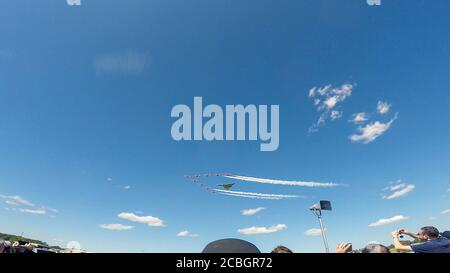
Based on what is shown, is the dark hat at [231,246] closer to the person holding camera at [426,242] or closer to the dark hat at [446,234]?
the person holding camera at [426,242]

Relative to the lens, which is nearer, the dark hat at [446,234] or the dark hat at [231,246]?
the dark hat at [231,246]

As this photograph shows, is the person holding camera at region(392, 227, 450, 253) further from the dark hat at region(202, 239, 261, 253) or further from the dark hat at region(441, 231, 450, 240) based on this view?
the dark hat at region(202, 239, 261, 253)

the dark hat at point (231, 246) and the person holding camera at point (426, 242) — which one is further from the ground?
the dark hat at point (231, 246)

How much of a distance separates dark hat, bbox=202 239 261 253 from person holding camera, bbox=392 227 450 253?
534 cm

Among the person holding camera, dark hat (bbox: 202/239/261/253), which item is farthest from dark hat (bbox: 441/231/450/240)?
dark hat (bbox: 202/239/261/253)

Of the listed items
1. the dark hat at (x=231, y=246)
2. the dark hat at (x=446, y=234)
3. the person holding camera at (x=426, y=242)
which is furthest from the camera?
the dark hat at (x=446, y=234)

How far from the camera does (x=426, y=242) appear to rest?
Result: 7.78 m

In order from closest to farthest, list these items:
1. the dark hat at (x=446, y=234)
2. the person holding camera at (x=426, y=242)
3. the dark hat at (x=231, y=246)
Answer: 1. the dark hat at (x=231, y=246)
2. the person holding camera at (x=426, y=242)
3. the dark hat at (x=446, y=234)

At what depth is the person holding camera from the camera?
7.60m

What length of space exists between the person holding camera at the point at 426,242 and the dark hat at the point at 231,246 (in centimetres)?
534

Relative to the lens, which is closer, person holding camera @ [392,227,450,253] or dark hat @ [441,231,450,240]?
person holding camera @ [392,227,450,253]

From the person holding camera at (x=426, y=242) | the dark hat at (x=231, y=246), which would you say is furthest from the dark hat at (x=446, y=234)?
the dark hat at (x=231, y=246)

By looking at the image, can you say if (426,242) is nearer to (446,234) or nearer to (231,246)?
(446,234)

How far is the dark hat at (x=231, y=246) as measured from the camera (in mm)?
5012
